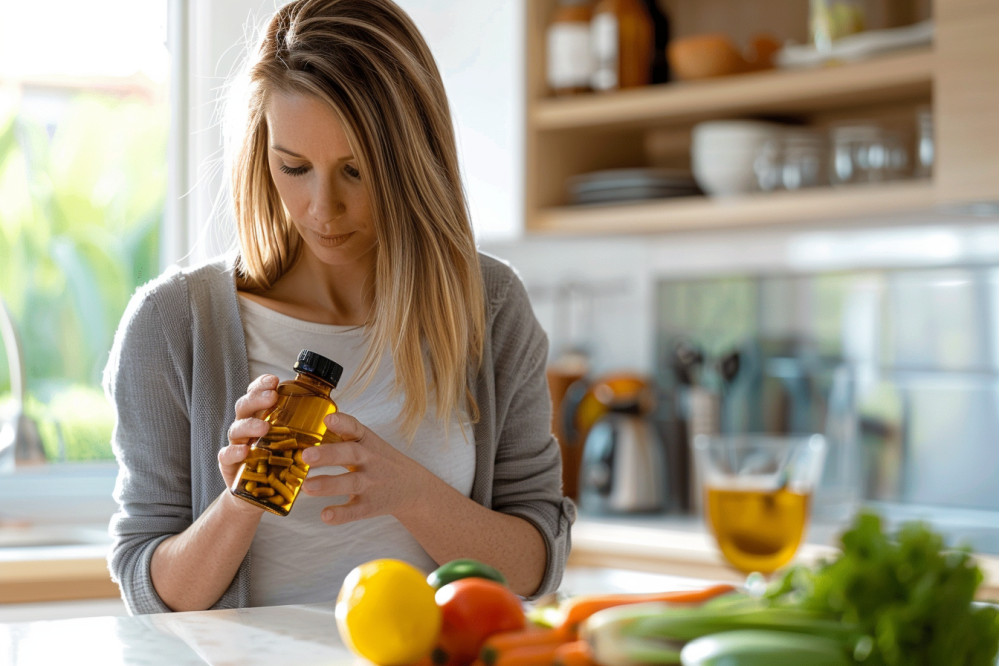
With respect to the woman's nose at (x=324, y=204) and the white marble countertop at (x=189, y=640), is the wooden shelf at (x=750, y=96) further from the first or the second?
the white marble countertop at (x=189, y=640)

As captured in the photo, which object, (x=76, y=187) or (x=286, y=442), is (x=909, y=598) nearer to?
(x=286, y=442)

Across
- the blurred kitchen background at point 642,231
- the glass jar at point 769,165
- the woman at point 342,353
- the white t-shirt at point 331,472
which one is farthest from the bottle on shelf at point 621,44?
the white t-shirt at point 331,472

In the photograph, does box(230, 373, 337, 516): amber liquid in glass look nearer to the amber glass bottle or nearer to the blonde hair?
the amber glass bottle

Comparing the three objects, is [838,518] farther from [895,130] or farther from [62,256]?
[62,256]

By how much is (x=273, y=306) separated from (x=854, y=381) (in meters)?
1.67

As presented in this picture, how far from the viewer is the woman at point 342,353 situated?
40.3 inches

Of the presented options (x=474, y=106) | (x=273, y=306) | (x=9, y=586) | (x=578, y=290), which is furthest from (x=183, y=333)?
(x=578, y=290)

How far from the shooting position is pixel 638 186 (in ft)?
8.07

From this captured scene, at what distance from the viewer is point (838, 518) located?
7.76 ft

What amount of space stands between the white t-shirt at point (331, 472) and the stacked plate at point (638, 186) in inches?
55.4

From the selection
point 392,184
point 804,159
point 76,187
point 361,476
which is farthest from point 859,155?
point 76,187

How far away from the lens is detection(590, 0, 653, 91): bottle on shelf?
247 centimetres

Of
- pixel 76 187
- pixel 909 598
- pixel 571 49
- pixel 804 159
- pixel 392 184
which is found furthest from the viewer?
pixel 76 187

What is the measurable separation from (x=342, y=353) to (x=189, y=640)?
39cm
